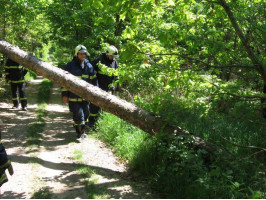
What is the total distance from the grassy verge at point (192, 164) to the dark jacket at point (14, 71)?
466 cm

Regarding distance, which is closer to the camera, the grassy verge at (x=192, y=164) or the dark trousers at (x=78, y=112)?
the grassy verge at (x=192, y=164)

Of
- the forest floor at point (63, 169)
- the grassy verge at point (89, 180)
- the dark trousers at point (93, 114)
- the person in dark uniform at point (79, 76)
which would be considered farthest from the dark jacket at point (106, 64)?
the grassy verge at point (89, 180)

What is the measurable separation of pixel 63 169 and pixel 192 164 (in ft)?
8.16

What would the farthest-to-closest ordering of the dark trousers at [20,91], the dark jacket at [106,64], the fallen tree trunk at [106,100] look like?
1. the dark trousers at [20,91]
2. the dark jacket at [106,64]
3. the fallen tree trunk at [106,100]

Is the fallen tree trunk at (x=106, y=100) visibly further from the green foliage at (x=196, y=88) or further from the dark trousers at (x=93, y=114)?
the dark trousers at (x=93, y=114)

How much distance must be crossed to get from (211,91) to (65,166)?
314 cm

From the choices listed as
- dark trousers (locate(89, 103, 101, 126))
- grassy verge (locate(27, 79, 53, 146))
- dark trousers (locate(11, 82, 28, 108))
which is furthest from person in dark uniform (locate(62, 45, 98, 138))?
dark trousers (locate(11, 82, 28, 108))

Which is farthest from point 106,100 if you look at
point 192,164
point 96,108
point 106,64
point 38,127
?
point 38,127

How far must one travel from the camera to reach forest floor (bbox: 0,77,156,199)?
423 centimetres

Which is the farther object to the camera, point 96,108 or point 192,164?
point 96,108

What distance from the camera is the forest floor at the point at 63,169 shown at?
167 inches

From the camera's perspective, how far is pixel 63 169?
5.11m

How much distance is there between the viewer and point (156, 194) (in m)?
4.22

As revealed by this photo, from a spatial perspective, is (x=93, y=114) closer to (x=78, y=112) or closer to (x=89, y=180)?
(x=78, y=112)
